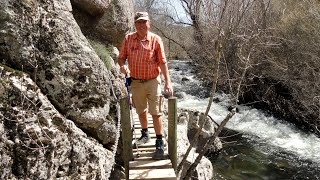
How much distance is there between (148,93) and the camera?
5.07m

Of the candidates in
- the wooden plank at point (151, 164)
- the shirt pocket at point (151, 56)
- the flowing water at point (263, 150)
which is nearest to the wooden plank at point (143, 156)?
the wooden plank at point (151, 164)

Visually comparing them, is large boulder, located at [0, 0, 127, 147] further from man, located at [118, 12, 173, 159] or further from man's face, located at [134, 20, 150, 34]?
man's face, located at [134, 20, 150, 34]

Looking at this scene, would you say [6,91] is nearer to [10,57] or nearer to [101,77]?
[10,57]

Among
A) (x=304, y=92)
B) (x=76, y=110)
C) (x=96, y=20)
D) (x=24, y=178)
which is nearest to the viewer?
(x=24, y=178)

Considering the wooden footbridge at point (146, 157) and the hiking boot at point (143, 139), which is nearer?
the wooden footbridge at point (146, 157)

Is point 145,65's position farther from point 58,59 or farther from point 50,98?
point 50,98

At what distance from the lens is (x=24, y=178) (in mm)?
4031

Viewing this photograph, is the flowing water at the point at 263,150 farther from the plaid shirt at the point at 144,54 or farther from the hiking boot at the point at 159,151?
the plaid shirt at the point at 144,54

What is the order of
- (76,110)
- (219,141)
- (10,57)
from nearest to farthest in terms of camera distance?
(10,57), (76,110), (219,141)

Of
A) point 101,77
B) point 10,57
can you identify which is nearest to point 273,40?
point 101,77

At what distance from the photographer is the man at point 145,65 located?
4785 millimetres

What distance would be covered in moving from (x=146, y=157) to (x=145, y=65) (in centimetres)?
141

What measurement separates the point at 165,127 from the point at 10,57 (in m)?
4.35

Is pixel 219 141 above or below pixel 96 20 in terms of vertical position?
below
